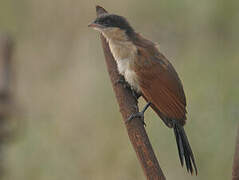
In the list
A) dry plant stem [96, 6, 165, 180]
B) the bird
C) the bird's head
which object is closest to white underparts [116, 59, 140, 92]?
the bird

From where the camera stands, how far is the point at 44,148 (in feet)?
15.8

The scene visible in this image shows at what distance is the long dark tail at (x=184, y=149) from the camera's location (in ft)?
8.54

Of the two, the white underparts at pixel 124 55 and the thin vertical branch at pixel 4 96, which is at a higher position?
the white underparts at pixel 124 55

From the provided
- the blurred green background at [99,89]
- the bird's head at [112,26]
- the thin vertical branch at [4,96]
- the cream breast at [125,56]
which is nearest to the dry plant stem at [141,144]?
the bird's head at [112,26]

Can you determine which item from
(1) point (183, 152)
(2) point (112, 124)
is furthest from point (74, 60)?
(1) point (183, 152)

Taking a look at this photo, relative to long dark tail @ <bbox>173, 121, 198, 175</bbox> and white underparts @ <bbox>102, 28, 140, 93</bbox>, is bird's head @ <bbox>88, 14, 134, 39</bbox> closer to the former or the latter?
white underparts @ <bbox>102, 28, 140, 93</bbox>

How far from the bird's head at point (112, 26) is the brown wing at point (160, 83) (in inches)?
5.7

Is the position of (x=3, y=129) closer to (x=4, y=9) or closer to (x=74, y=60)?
(x=74, y=60)

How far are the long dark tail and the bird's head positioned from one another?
0.65m

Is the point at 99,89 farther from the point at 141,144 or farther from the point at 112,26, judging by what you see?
the point at 141,144

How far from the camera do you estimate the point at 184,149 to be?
2.72 meters

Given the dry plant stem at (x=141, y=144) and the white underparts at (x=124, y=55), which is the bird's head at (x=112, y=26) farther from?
the dry plant stem at (x=141, y=144)

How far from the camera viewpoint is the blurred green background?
4.38 metres

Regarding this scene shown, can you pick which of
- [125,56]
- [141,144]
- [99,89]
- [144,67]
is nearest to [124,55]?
[125,56]
